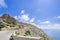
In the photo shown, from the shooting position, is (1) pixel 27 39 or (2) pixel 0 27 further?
(2) pixel 0 27

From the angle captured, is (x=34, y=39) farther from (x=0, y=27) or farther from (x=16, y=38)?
(x=0, y=27)

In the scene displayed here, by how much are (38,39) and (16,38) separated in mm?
2491

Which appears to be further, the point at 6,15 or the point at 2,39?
the point at 6,15

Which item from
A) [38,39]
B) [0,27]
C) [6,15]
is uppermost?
[6,15]

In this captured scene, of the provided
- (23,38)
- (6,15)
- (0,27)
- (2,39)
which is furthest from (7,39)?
(6,15)

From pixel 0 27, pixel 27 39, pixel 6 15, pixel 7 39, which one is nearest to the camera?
pixel 27 39

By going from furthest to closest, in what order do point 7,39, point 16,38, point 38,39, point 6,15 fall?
point 6,15 → point 7,39 → point 16,38 → point 38,39

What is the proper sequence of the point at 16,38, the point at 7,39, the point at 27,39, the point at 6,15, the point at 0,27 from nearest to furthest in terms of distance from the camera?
the point at 27,39 < the point at 16,38 < the point at 7,39 < the point at 0,27 < the point at 6,15

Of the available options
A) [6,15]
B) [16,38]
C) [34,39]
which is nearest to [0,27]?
[16,38]

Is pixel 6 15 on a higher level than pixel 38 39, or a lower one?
higher

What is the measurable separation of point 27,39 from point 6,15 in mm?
31852

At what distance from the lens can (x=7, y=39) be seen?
14.2 metres

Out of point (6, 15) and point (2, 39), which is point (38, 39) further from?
point (6, 15)

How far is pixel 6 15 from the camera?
41.7 metres
